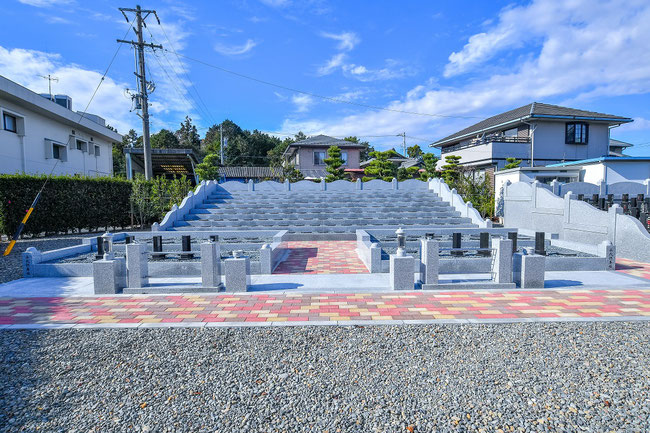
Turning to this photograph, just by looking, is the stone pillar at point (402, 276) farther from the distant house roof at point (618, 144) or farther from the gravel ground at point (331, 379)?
the distant house roof at point (618, 144)

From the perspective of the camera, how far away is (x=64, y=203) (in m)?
15.0

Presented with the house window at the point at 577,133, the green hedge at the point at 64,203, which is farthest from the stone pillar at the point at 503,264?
the house window at the point at 577,133

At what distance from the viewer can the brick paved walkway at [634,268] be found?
7266mm

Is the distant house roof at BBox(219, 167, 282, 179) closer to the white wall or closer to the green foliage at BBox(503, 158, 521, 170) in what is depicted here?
the white wall

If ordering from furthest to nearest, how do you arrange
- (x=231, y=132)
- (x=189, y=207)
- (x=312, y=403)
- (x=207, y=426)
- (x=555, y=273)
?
(x=231, y=132) → (x=189, y=207) → (x=555, y=273) → (x=312, y=403) → (x=207, y=426)

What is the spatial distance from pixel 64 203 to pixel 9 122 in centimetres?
663

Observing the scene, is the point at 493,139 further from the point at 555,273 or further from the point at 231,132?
the point at 231,132

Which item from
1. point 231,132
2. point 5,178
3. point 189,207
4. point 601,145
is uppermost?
point 231,132

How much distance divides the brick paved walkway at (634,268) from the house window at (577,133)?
69.9 feet

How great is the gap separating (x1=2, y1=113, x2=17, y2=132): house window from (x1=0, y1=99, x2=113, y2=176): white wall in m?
0.33

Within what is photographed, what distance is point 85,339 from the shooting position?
4133mm

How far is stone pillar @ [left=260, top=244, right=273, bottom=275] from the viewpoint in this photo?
746 centimetres

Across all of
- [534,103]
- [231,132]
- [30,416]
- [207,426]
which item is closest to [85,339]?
[30,416]

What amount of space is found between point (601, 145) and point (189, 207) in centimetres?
3078
